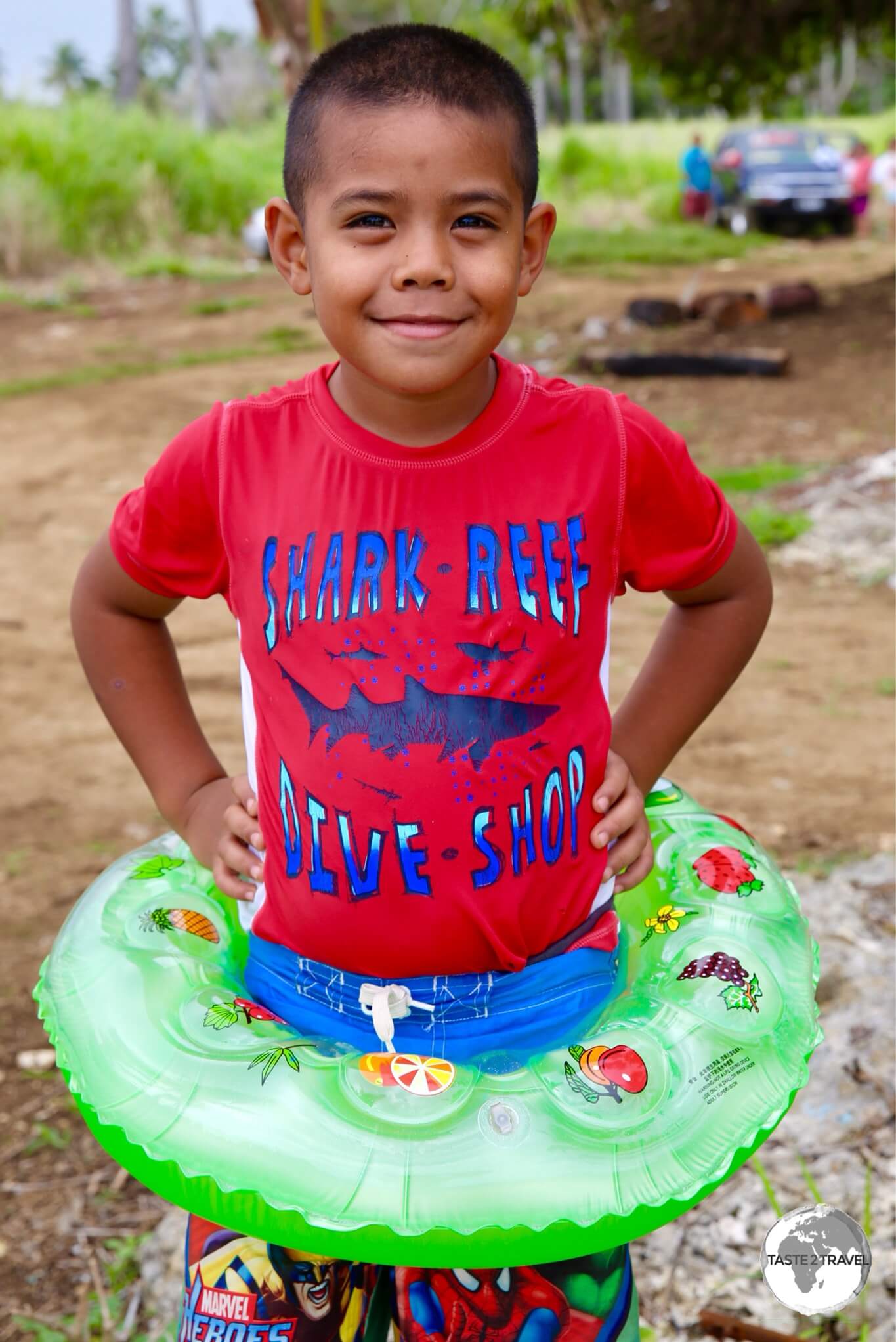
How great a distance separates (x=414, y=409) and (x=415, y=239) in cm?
20

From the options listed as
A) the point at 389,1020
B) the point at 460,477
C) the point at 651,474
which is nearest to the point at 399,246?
the point at 460,477

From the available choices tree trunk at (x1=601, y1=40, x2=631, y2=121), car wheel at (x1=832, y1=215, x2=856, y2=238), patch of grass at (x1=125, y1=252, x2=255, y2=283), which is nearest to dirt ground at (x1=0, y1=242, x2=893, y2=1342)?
patch of grass at (x1=125, y1=252, x2=255, y2=283)

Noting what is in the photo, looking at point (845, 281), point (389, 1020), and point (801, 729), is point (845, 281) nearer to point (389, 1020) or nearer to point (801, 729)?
point (801, 729)

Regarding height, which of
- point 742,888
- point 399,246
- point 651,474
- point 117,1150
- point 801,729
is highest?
point 399,246

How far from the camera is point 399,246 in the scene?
142cm

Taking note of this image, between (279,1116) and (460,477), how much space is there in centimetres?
72

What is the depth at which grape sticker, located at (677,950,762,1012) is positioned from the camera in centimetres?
162

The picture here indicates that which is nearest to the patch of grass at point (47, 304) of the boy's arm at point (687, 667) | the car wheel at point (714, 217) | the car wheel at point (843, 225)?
the car wheel at point (714, 217)

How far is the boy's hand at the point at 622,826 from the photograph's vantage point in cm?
162

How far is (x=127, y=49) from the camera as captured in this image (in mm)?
30875

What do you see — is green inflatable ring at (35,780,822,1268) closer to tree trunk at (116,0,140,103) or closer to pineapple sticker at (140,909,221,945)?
pineapple sticker at (140,909,221,945)

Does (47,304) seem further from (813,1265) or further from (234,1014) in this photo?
(813,1265)

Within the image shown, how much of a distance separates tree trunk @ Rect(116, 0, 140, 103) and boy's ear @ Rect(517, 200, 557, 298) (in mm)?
31939

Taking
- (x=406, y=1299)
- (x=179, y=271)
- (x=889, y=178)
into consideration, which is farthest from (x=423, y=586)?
(x=889, y=178)
